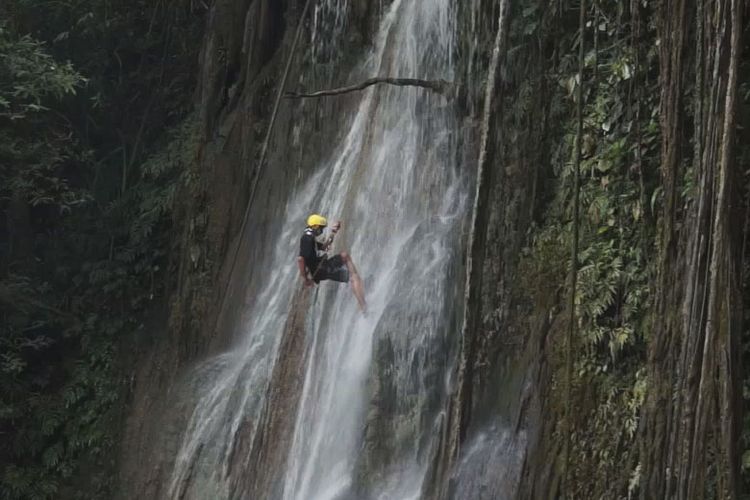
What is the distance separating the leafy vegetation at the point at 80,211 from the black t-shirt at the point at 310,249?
4374 millimetres

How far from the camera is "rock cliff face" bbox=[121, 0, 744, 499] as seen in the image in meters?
6.23

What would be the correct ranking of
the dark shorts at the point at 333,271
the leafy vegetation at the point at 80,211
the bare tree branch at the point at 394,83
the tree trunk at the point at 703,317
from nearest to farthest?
the tree trunk at the point at 703,317
the bare tree branch at the point at 394,83
the dark shorts at the point at 333,271
the leafy vegetation at the point at 80,211

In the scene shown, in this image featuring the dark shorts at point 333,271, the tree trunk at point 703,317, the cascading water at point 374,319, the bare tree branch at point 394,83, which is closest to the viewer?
the tree trunk at point 703,317

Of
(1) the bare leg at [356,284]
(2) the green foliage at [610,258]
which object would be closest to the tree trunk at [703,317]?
(2) the green foliage at [610,258]

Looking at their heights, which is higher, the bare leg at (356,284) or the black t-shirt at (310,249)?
the black t-shirt at (310,249)

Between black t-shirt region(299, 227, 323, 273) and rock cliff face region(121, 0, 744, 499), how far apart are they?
0.70m

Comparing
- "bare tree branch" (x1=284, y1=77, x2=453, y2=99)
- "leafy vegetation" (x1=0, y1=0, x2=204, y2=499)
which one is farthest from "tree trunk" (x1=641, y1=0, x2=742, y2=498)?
"leafy vegetation" (x1=0, y1=0, x2=204, y2=499)

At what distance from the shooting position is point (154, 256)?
1255 centimetres

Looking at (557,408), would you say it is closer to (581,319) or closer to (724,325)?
(581,319)

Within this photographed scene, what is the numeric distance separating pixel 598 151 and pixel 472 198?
5.91 feet

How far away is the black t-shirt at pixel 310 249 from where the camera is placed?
8320 millimetres

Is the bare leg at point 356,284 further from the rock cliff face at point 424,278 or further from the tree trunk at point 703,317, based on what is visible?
the tree trunk at point 703,317

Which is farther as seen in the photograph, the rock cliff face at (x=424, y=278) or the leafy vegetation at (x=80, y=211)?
the leafy vegetation at (x=80, y=211)

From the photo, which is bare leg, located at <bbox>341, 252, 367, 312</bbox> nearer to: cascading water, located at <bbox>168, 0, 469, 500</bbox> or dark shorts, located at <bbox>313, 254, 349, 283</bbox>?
dark shorts, located at <bbox>313, 254, 349, 283</bbox>
